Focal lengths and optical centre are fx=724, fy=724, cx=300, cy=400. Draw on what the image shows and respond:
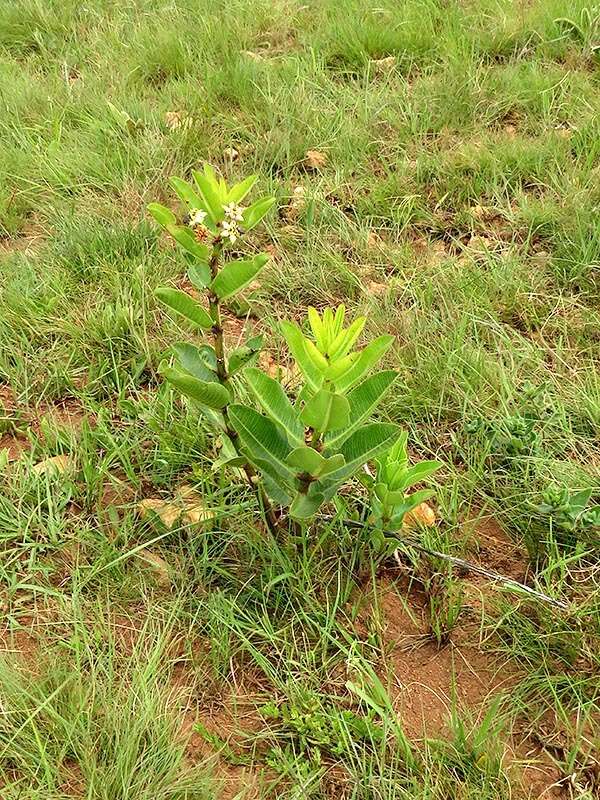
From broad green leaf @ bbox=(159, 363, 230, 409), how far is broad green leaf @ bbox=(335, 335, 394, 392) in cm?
24

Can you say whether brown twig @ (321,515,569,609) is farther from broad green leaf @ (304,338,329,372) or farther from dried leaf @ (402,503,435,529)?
broad green leaf @ (304,338,329,372)

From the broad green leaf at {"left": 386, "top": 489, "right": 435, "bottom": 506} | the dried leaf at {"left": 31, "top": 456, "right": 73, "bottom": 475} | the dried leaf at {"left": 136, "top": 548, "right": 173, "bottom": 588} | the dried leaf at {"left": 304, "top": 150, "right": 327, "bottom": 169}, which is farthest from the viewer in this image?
the dried leaf at {"left": 304, "top": 150, "right": 327, "bottom": 169}

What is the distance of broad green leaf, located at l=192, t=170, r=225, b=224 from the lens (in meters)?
1.47

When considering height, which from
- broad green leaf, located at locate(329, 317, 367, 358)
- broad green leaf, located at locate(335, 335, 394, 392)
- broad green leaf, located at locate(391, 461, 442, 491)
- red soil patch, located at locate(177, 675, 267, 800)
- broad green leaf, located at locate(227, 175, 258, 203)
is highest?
broad green leaf, located at locate(227, 175, 258, 203)

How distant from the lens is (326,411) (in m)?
1.43

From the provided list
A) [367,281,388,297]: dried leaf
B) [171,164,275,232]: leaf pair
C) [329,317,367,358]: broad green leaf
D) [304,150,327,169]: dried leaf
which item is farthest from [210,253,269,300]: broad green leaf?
[304,150,327,169]: dried leaf

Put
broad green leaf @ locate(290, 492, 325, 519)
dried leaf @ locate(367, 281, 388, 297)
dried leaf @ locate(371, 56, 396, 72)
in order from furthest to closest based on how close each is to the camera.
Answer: dried leaf @ locate(371, 56, 396, 72)
dried leaf @ locate(367, 281, 388, 297)
broad green leaf @ locate(290, 492, 325, 519)

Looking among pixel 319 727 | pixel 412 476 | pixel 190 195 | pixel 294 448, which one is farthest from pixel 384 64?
pixel 319 727

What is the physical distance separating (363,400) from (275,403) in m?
0.19

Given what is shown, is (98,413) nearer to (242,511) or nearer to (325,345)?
(242,511)

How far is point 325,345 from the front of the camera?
1493 millimetres

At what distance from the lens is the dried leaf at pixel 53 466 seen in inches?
80.6

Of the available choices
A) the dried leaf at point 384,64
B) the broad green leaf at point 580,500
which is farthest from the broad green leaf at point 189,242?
the dried leaf at point 384,64

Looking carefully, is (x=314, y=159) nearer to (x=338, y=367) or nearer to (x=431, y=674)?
(x=338, y=367)
